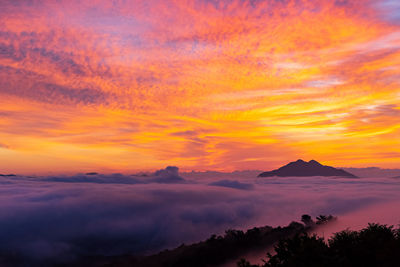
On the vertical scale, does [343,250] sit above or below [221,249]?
above

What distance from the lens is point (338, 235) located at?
53.2 metres

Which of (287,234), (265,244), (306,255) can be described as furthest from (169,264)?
(306,255)

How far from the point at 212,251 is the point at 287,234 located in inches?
1501

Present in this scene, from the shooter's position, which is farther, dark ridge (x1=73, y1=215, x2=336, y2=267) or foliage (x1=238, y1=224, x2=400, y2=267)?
dark ridge (x1=73, y1=215, x2=336, y2=267)

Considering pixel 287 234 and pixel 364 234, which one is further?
pixel 287 234

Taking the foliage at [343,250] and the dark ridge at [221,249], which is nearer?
the foliage at [343,250]

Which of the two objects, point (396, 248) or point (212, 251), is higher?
point (396, 248)

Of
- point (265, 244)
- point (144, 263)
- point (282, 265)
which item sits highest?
point (282, 265)

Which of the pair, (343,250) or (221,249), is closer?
(343,250)

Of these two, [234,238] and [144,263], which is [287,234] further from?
[144,263]

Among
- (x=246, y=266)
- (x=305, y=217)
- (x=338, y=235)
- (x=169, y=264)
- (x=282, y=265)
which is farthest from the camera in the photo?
(x=305, y=217)

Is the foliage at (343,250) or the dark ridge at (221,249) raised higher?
the foliage at (343,250)

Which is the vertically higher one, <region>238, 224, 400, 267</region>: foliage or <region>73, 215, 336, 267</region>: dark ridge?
<region>238, 224, 400, 267</region>: foliage

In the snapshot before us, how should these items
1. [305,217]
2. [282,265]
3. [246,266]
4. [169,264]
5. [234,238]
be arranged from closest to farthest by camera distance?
[246,266] → [282,265] → [169,264] → [234,238] → [305,217]
